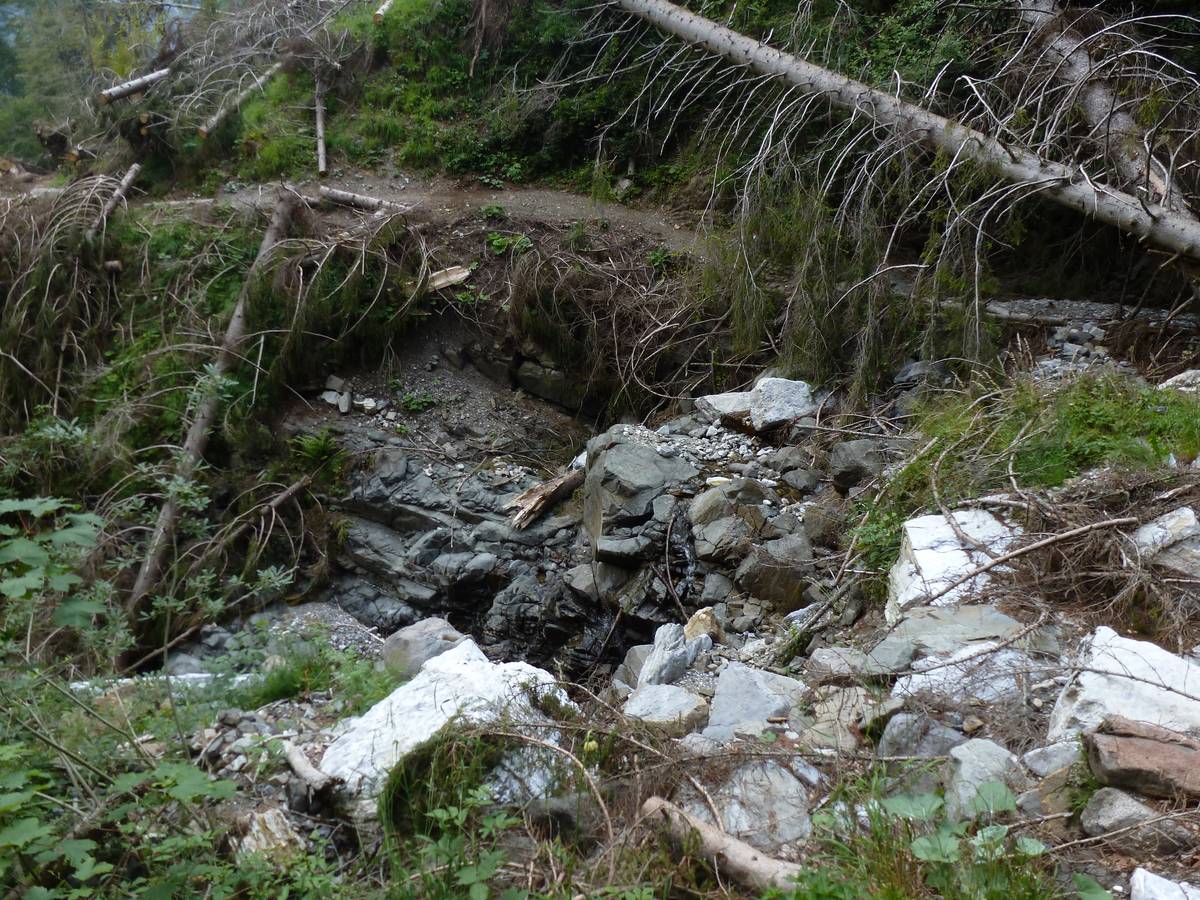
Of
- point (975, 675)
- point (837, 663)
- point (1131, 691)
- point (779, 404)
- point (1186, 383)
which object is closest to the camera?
point (1131, 691)

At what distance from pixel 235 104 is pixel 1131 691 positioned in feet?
33.1

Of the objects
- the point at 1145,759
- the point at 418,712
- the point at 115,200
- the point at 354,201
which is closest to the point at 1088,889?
the point at 1145,759

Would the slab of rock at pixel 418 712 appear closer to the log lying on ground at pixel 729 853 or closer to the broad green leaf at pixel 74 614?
the log lying on ground at pixel 729 853

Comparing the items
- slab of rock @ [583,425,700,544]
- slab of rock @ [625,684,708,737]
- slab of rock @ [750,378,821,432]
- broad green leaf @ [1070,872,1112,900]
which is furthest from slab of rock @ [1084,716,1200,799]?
slab of rock @ [750,378,821,432]

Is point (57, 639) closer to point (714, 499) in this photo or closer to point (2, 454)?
point (2, 454)

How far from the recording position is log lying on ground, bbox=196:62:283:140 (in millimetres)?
9414

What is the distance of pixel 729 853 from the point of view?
217 cm

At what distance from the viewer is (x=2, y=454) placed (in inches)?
269

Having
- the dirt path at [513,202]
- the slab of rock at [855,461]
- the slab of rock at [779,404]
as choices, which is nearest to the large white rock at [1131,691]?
the slab of rock at [855,461]

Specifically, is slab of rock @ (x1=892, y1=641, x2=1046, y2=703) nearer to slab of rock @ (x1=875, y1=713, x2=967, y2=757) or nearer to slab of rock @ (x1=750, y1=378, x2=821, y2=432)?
slab of rock @ (x1=875, y1=713, x2=967, y2=757)

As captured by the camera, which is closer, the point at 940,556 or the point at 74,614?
the point at 74,614

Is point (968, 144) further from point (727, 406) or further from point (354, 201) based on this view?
point (354, 201)

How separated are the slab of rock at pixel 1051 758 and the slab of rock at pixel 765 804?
566 mm

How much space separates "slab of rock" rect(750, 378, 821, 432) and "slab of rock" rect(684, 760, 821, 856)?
3.38 m
